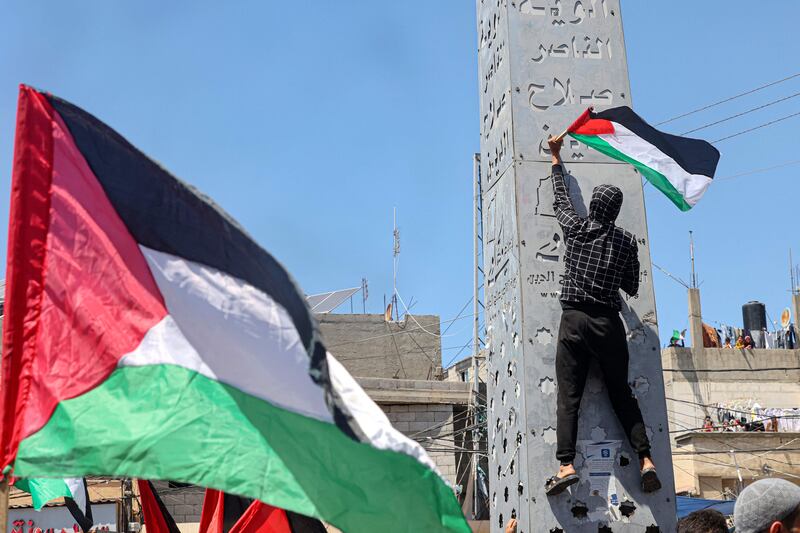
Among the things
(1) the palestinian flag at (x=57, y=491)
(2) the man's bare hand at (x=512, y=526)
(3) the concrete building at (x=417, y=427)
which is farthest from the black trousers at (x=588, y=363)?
(3) the concrete building at (x=417, y=427)

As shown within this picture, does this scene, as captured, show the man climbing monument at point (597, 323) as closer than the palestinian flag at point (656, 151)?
Yes

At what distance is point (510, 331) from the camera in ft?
24.7

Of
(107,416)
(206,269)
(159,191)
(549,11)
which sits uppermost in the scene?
(549,11)

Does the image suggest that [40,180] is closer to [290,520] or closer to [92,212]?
[92,212]

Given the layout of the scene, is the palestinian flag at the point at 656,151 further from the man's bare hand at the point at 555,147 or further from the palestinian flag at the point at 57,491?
the palestinian flag at the point at 57,491

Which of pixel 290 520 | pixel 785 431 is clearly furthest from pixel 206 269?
pixel 785 431

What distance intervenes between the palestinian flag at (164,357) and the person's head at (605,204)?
9.50 ft

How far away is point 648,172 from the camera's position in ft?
23.9

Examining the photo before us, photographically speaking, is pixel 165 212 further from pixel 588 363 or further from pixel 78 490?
pixel 78 490

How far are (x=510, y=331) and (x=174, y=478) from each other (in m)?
Result: 3.64

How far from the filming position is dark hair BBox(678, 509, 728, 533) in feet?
14.4

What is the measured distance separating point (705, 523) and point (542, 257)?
3241 mm

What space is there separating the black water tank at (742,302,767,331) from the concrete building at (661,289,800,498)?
5623mm

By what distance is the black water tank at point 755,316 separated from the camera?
41.4 meters
